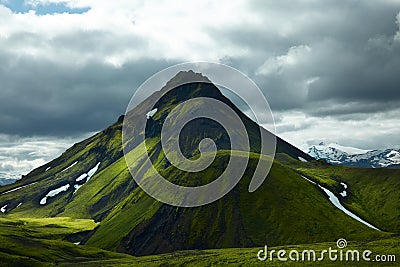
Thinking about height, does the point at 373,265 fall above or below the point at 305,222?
below

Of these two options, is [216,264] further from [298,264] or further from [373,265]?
[373,265]

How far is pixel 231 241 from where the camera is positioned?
19838 centimetres

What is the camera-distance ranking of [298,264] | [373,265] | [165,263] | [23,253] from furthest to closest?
[23,253], [165,263], [298,264], [373,265]

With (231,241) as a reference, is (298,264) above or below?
A: below

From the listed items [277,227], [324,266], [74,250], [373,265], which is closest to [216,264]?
[324,266]

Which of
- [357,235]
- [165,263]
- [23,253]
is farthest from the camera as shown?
[357,235]

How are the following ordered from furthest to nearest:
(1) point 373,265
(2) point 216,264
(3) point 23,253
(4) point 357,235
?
(4) point 357,235
(3) point 23,253
(2) point 216,264
(1) point 373,265

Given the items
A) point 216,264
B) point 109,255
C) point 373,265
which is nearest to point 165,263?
point 216,264

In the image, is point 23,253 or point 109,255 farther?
point 109,255

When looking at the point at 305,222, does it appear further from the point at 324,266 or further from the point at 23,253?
the point at 23,253

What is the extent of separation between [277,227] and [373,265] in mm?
77563

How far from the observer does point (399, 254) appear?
129 m

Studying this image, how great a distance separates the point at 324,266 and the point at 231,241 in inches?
2960

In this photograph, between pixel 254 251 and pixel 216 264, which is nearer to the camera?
pixel 216 264
